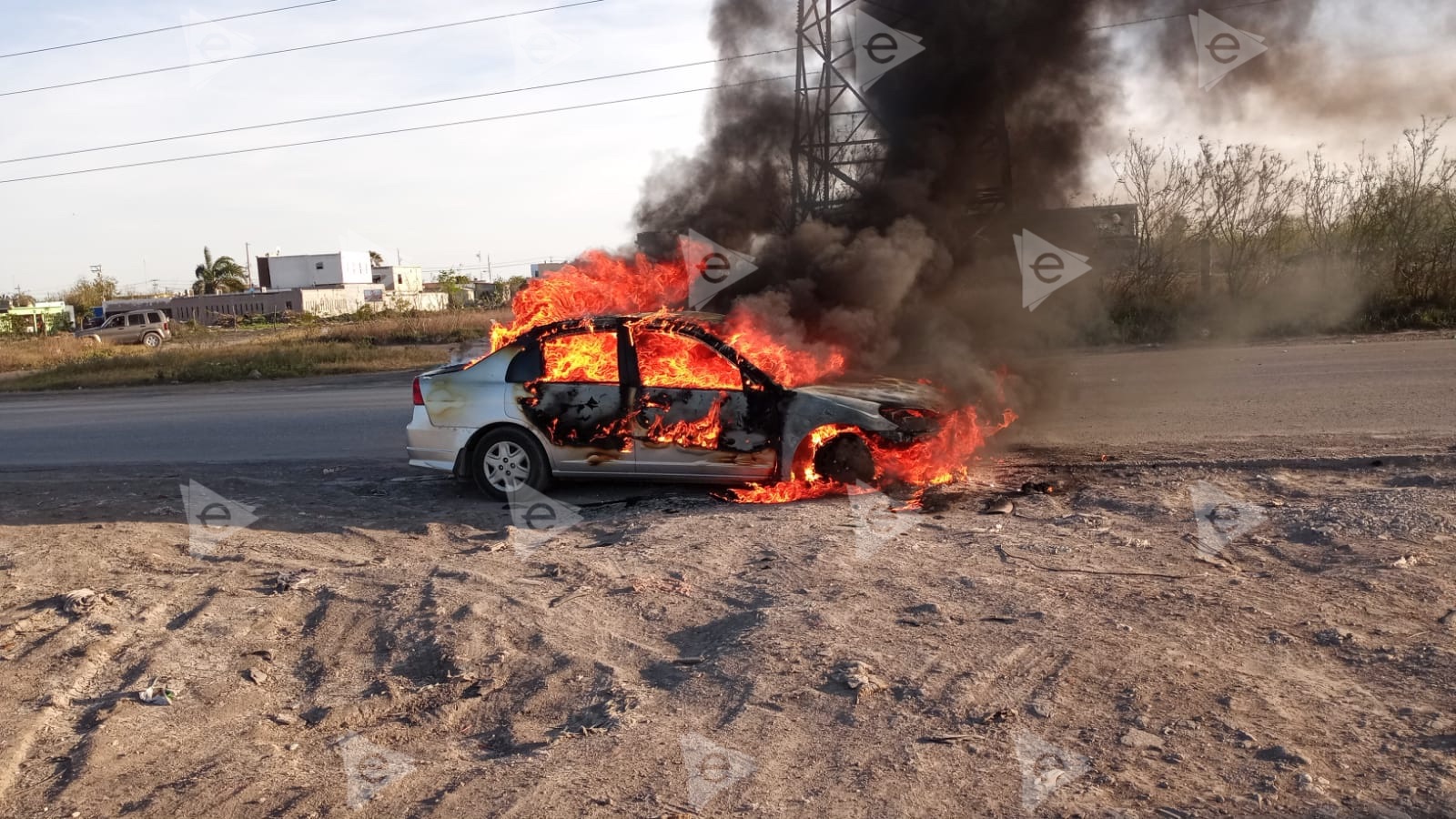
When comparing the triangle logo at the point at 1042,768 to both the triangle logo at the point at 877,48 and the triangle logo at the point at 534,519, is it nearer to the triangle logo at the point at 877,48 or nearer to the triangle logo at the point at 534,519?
the triangle logo at the point at 534,519

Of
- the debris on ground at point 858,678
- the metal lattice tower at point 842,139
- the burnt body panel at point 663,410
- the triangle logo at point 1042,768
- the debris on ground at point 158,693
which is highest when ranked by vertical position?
the metal lattice tower at point 842,139

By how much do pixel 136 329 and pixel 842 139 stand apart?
37.9 m

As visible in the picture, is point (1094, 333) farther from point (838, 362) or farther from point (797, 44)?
point (838, 362)

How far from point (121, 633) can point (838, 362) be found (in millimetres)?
5624

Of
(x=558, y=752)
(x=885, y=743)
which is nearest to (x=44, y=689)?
(x=558, y=752)

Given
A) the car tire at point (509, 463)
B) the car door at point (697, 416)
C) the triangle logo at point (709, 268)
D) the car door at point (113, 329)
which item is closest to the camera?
the car door at point (697, 416)

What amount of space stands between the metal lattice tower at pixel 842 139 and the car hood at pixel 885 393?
421 cm

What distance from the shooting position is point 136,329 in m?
41.4

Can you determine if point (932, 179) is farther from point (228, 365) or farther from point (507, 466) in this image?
point (228, 365)

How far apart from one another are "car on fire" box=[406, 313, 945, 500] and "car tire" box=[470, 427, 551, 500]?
0.03 ft

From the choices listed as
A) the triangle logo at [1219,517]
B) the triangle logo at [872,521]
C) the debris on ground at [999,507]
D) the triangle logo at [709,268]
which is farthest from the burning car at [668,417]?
the triangle logo at [709,268]

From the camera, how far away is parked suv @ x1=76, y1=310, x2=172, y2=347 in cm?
4075

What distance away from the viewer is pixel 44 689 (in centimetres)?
469

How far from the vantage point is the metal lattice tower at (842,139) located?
12.4 meters
